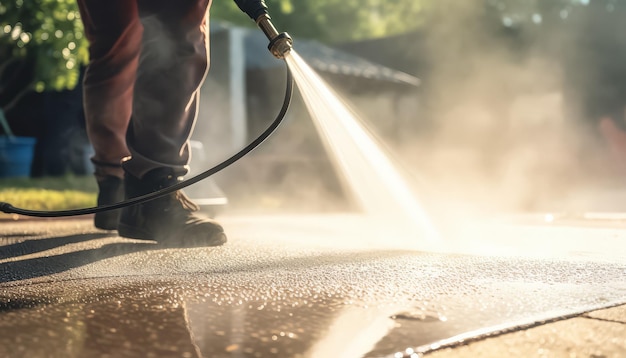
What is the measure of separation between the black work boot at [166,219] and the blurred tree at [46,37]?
4.13 meters

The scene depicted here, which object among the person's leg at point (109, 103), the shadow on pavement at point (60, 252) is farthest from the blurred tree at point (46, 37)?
the shadow on pavement at point (60, 252)

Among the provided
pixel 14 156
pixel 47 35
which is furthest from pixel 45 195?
pixel 14 156

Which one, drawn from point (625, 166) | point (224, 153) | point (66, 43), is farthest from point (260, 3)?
point (625, 166)

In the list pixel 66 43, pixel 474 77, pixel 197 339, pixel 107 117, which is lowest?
pixel 197 339

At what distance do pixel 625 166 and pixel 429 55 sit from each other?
538 cm

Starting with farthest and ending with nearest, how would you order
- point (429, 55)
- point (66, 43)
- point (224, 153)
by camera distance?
1. point (429, 55)
2. point (224, 153)
3. point (66, 43)

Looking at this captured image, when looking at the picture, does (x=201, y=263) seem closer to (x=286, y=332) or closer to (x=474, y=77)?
(x=286, y=332)

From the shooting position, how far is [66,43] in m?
6.38

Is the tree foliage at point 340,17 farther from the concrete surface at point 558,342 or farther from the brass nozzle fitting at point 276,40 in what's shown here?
the concrete surface at point 558,342

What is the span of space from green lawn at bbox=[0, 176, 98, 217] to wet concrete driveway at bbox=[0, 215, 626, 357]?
107 inches

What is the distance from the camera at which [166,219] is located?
6.48 ft

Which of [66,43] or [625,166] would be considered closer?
[66,43]

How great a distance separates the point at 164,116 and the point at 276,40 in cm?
40

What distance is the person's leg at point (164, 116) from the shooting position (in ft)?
6.48
